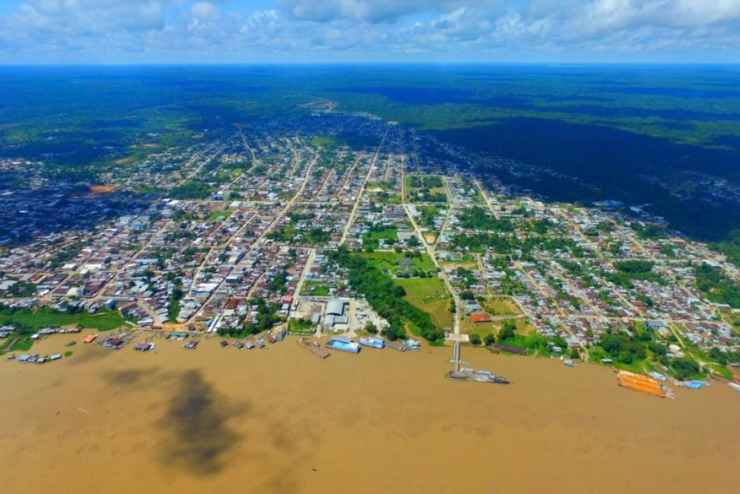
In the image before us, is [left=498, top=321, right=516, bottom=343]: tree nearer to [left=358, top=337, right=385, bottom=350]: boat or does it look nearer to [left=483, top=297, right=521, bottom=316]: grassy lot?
[left=483, top=297, right=521, bottom=316]: grassy lot

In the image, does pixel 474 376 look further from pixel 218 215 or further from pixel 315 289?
pixel 218 215

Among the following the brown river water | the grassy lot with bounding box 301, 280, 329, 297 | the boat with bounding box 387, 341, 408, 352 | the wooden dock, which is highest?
the grassy lot with bounding box 301, 280, 329, 297

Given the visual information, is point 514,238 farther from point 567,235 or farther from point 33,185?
point 33,185

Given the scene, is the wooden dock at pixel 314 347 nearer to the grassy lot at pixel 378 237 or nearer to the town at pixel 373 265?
the town at pixel 373 265

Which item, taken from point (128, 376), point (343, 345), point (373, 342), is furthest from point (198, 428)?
point (373, 342)

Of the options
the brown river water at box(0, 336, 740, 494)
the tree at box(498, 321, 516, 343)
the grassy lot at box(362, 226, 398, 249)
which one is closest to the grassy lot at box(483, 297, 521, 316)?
the tree at box(498, 321, 516, 343)

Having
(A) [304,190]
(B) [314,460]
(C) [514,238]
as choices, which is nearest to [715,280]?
(C) [514,238]
